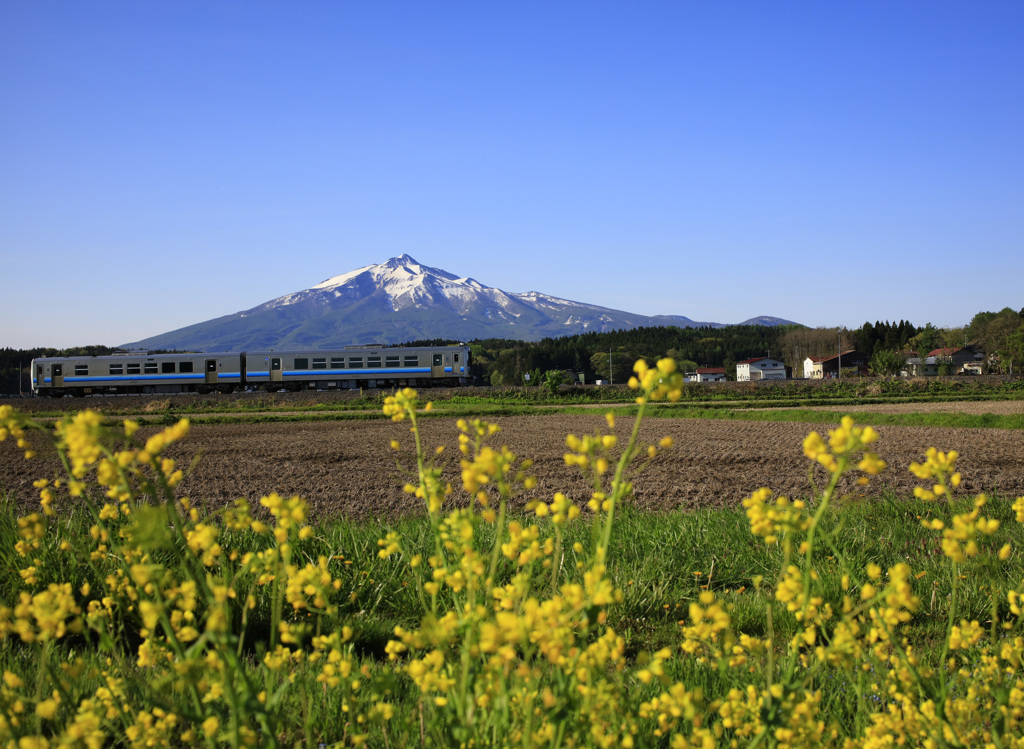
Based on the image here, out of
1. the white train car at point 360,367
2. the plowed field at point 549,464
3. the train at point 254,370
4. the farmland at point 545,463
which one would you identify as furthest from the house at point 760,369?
the plowed field at point 549,464

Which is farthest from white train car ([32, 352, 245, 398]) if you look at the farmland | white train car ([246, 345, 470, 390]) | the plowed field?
the plowed field

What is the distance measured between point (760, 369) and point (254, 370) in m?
87.8

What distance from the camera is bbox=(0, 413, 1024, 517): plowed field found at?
9.02 m

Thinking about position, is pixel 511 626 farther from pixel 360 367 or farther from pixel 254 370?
pixel 254 370

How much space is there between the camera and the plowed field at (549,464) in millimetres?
9016

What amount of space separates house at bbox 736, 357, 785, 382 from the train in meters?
77.1

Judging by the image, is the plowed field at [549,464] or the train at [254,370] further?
the train at [254,370]

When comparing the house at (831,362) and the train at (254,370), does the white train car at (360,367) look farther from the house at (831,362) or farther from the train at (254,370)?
the house at (831,362)

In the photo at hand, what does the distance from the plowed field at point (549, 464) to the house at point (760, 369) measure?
298ft

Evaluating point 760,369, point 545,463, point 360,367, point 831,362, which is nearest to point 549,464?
point 545,463

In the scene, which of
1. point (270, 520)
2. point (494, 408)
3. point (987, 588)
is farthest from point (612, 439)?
point (494, 408)

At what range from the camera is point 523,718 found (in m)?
1.86

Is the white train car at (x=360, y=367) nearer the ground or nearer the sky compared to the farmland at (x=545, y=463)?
nearer the sky

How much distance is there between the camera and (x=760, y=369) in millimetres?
109250
